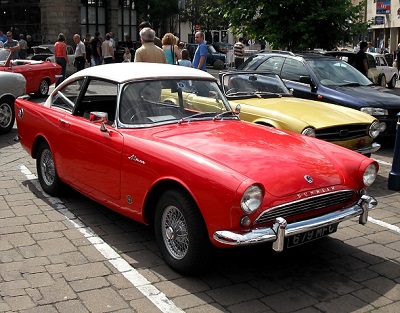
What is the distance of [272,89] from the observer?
867 centimetres

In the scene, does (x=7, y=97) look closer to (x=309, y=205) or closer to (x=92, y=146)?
(x=92, y=146)

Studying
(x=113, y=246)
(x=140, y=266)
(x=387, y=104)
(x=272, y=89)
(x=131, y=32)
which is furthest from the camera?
(x=131, y=32)

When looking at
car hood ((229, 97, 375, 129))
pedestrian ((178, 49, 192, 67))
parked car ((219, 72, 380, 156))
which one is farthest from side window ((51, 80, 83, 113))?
pedestrian ((178, 49, 192, 67))

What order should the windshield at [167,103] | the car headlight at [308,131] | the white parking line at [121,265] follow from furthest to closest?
1. the car headlight at [308,131]
2. the windshield at [167,103]
3. the white parking line at [121,265]

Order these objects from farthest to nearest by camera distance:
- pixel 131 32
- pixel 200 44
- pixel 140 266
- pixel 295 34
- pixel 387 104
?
pixel 131 32, pixel 295 34, pixel 200 44, pixel 387 104, pixel 140 266

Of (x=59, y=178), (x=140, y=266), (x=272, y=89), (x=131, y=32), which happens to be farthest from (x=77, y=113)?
(x=131, y=32)

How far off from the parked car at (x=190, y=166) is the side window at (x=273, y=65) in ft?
15.4

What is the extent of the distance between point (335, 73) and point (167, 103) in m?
5.63

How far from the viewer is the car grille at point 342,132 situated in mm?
7191

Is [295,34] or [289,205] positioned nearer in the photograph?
[289,205]

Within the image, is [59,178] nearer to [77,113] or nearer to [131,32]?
[77,113]

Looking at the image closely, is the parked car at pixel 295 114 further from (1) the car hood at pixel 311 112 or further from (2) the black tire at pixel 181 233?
(2) the black tire at pixel 181 233

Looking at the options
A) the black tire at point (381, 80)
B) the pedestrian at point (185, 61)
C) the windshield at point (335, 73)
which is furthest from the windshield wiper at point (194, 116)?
the black tire at point (381, 80)

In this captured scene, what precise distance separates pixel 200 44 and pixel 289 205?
917 centimetres
